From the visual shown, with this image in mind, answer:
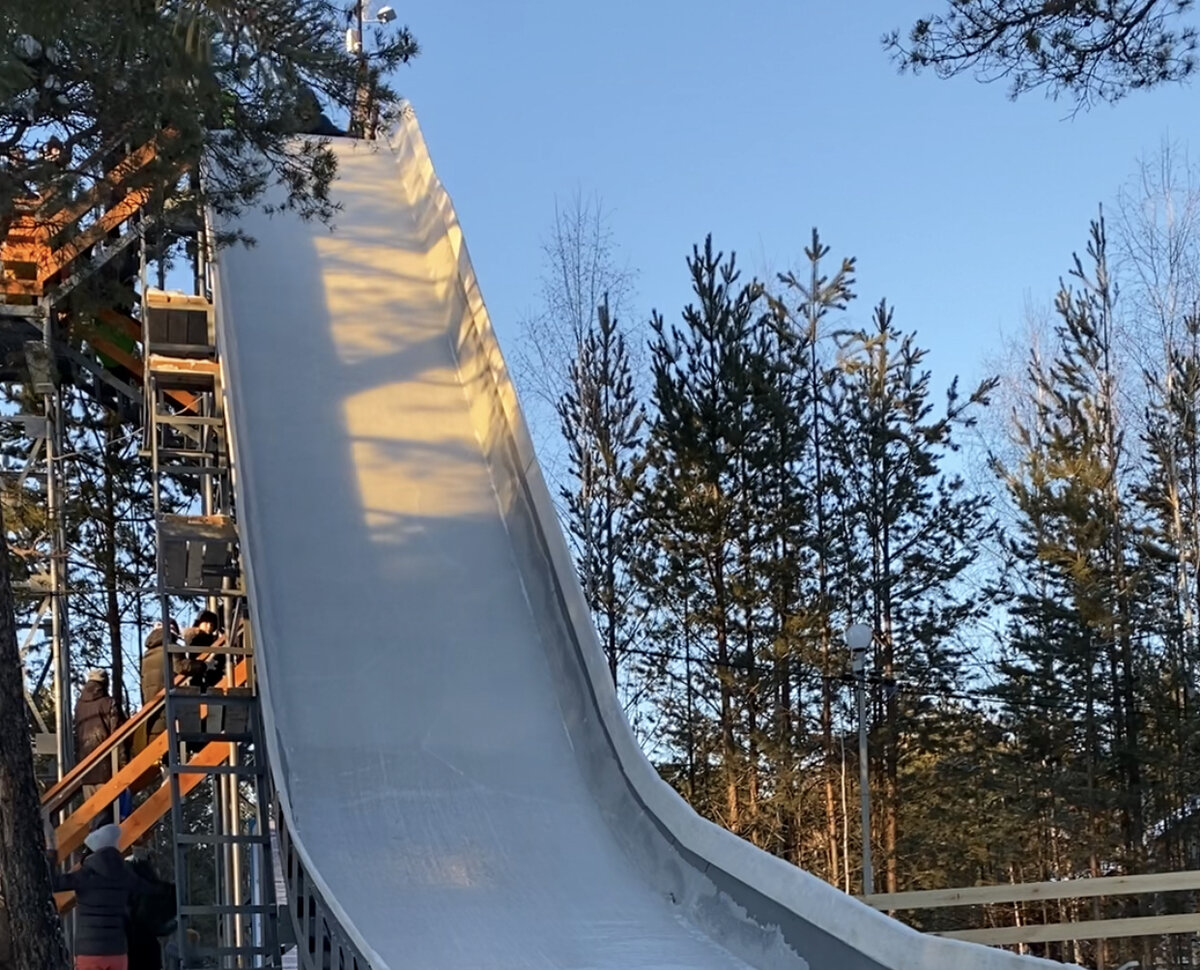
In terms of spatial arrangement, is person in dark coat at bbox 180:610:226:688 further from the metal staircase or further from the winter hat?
the winter hat

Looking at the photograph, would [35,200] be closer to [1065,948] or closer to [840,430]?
[840,430]

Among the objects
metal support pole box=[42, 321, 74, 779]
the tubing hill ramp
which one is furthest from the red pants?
metal support pole box=[42, 321, 74, 779]

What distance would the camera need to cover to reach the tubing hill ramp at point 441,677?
5.85 metres

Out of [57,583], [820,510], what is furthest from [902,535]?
[57,583]

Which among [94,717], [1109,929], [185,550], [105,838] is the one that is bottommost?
[1109,929]

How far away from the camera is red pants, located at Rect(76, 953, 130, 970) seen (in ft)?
20.5

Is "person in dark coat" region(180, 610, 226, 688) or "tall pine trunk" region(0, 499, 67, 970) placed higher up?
"person in dark coat" region(180, 610, 226, 688)

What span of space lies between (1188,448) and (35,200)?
1679cm

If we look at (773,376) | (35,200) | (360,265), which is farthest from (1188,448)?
(35,200)

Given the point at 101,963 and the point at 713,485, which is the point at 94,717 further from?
the point at 713,485

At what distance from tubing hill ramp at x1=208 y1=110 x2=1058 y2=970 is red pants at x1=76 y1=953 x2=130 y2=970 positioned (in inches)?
36.3

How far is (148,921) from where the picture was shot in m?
6.65

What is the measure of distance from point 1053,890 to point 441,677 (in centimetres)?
336

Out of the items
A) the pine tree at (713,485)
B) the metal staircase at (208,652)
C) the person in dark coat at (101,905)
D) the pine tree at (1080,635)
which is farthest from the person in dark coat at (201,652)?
the pine tree at (1080,635)
